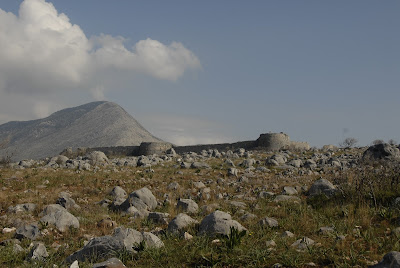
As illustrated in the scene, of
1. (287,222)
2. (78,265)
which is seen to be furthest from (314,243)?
(78,265)

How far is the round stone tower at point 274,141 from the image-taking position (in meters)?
32.3

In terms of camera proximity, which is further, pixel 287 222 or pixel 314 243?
pixel 287 222

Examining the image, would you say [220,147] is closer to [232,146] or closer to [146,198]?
[232,146]

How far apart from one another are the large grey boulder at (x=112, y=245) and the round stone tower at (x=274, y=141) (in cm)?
2779

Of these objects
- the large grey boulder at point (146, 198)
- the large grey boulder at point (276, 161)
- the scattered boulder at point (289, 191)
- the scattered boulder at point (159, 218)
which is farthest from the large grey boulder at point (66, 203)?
the large grey boulder at point (276, 161)

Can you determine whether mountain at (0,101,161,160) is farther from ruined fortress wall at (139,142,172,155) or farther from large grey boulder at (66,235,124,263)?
large grey boulder at (66,235,124,263)

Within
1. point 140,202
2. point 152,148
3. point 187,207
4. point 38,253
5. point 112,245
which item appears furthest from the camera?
point 152,148

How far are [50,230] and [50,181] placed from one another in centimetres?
653

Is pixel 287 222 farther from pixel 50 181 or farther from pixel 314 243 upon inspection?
pixel 50 181

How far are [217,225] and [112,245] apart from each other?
1.60 meters

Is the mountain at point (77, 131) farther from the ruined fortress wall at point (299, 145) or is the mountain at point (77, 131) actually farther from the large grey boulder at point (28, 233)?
the large grey boulder at point (28, 233)

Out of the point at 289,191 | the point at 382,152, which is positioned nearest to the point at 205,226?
the point at 289,191

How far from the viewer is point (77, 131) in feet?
299

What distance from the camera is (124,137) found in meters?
78.3
